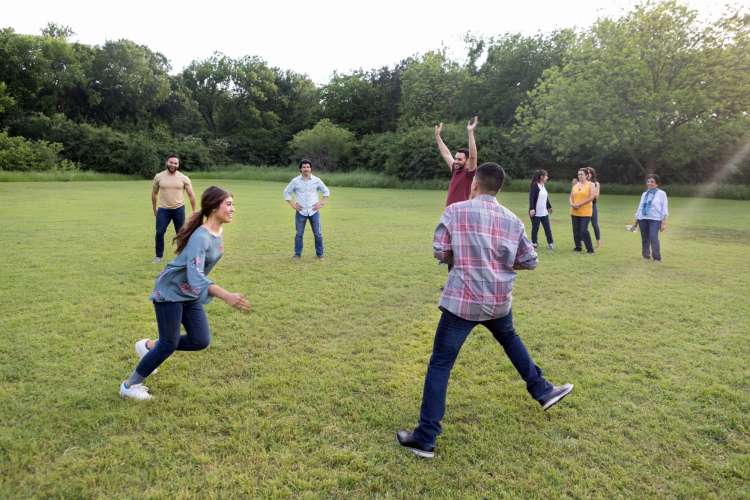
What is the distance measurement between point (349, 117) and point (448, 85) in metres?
14.1

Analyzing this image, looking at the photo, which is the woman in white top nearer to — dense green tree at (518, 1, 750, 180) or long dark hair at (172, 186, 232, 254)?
long dark hair at (172, 186, 232, 254)

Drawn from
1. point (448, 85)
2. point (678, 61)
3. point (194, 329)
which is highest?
point (448, 85)

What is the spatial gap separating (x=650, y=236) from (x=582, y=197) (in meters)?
1.58

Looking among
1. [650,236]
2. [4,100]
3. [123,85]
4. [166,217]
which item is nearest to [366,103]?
[123,85]

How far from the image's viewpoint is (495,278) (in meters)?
3.24

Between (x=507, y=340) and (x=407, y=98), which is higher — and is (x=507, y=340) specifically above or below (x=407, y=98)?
below

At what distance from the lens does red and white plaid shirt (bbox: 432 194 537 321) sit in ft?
10.6

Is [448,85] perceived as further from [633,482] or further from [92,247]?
[633,482]

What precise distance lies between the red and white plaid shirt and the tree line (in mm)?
29268

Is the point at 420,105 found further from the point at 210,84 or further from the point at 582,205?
the point at 582,205

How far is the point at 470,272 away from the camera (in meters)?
3.23

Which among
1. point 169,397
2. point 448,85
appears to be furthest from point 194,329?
point 448,85

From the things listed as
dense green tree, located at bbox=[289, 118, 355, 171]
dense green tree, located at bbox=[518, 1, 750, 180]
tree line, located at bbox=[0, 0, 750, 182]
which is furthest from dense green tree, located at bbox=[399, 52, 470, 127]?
dense green tree, located at bbox=[518, 1, 750, 180]

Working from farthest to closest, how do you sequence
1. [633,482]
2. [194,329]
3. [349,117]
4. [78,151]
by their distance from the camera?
[349,117], [78,151], [194,329], [633,482]
